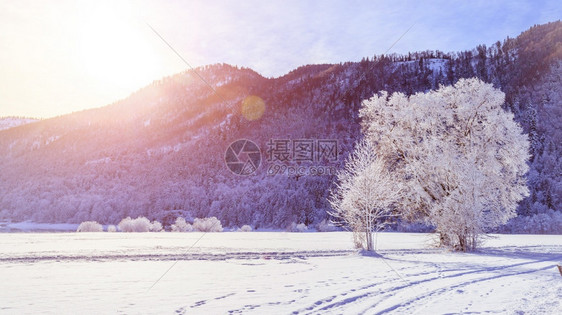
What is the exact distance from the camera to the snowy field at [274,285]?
9.16m

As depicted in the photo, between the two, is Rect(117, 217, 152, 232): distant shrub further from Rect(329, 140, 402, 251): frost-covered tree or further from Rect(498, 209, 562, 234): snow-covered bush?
Rect(498, 209, 562, 234): snow-covered bush

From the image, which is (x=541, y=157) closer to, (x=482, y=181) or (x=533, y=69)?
(x=533, y=69)

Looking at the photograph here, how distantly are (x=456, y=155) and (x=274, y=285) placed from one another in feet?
56.5

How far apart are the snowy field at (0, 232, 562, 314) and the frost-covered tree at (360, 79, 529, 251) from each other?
382cm

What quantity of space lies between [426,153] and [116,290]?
2059 centimetres

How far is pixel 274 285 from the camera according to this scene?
1205 centimetres

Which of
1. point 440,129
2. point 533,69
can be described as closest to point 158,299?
point 440,129

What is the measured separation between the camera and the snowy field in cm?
916

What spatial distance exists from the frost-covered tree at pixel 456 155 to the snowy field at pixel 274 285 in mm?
3820

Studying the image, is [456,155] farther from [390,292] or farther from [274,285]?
[274,285]

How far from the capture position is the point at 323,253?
22.3 m

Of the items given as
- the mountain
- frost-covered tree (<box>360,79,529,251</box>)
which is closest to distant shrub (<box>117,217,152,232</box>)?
the mountain

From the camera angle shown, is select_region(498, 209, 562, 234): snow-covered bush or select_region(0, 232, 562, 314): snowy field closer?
select_region(0, 232, 562, 314): snowy field

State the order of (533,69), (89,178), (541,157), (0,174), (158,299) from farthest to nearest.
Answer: (0,174), (533,69), (89,178), (541,157), (158,299)
